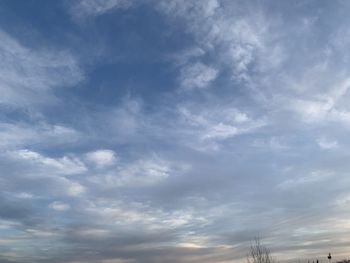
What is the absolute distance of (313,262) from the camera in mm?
127688

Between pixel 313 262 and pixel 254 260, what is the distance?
2228 inches

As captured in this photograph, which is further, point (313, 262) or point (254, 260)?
point (313, 262)

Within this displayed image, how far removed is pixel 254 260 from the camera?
83.2 meters
